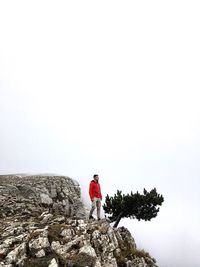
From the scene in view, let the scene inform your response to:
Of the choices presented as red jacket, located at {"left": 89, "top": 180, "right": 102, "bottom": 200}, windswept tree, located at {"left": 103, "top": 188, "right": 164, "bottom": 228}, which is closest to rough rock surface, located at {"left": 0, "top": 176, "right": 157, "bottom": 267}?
red jacket, located at {"left": 89, "top": 180, "right": 102, "bottom": 200}

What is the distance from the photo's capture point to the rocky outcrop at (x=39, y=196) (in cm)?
3003

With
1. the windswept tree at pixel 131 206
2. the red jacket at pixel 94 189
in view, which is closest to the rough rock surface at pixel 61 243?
the red jacket at pixel 94 189

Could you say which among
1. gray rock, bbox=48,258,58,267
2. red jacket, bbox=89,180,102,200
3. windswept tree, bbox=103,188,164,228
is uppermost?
red jacket, bbox=89,180,102,200

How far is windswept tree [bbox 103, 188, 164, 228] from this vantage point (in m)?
33.4

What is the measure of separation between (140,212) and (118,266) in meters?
14.3

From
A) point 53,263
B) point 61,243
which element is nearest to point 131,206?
point 61,243

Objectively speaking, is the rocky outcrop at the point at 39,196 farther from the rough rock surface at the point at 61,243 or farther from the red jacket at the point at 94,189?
the red jacket at the point at 94,189

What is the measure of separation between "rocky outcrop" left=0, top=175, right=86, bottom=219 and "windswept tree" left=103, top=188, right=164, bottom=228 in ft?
16.3

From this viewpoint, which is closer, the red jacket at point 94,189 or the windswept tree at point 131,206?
the red jacket at point 94,189

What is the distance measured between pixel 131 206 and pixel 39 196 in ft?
35.0

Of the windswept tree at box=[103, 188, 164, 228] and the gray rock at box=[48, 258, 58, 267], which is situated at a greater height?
the windswept tree at box=[103, 188, 164, 228]

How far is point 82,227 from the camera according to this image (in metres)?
22.7

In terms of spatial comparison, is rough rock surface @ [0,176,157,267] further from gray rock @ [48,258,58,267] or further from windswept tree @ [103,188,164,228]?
windswept tree @ [103,188,164,228]

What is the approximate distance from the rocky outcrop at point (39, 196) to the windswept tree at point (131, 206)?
4964 mm
